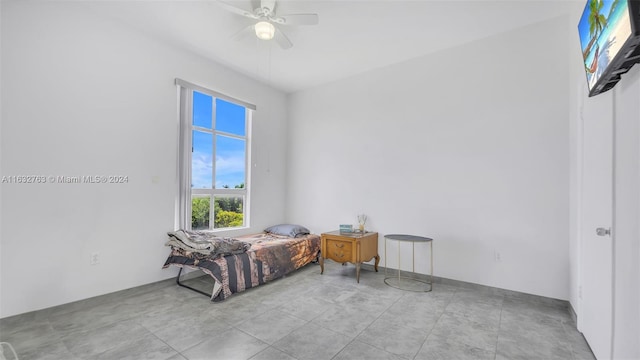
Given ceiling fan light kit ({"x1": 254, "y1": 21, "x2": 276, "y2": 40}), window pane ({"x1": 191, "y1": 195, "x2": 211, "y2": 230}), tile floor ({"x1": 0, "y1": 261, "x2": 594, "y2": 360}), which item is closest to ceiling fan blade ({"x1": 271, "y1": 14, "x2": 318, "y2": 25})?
ceiling fan light kit ({"x1": 254, "y1": 21, "x2": 276, "y2": 40})

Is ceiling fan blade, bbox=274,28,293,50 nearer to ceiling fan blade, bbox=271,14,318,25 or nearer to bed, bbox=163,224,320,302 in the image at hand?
ceiling fan blade, bbox=271,14,318,25

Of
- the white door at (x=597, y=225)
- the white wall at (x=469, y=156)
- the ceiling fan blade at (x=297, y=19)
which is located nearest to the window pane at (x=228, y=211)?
the white wall at (x=469, y=156)

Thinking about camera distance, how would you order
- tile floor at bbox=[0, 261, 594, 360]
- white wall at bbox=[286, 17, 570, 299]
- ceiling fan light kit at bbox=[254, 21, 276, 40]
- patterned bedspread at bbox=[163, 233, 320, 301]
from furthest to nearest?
1. patterned bedspread at bbox=[163, 233, 320, 301]
2. white wall at bbox=[286, 17, 570, 299]
3. ceiling fan light kit at bbox=[254, 21, 276, 40]
4. tile floor at bbox=[0, 261, 594, 360]

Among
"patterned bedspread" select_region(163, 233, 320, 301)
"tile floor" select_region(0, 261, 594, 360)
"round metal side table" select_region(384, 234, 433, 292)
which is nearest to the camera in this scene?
"tile floor" select_region(0, 261, 594, 360)

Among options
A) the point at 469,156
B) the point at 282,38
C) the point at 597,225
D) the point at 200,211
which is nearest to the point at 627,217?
the point at 597,225

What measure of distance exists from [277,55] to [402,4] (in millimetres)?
1752

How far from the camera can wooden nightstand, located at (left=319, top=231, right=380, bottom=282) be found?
3.52 metres

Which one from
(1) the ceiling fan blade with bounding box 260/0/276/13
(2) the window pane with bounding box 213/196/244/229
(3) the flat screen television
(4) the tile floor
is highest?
(1) the ceiling fan blade with bounding box 260/0/276/13

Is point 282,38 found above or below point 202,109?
above

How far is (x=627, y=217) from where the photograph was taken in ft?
4.87

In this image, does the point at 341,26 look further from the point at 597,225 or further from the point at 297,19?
the point at 597,225

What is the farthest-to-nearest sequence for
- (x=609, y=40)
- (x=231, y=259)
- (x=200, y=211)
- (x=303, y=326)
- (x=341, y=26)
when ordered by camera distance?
(x=200, y=211) → (x=231, y=259) → (x=341, y=26) → (x=303, y=326) → (x=609, y=40)

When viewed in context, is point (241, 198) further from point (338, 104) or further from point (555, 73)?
point (555, 73)

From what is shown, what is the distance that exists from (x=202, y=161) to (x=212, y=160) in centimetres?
15
